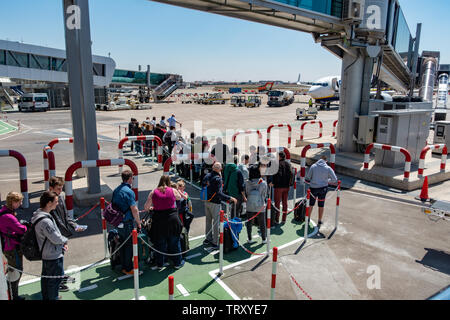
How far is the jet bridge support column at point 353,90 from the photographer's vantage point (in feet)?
49.6

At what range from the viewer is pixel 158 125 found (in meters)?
17.5

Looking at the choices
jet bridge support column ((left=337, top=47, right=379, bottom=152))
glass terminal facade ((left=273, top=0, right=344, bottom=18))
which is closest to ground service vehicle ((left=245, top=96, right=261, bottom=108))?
jet bridge support column ((left=337, top=47, right=379, bottom=152))

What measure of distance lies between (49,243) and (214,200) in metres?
3.22

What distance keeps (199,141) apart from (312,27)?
291 inches

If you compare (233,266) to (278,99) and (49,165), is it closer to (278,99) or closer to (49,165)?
(49,165)

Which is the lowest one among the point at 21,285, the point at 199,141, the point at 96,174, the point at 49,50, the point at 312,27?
the point at 21,285

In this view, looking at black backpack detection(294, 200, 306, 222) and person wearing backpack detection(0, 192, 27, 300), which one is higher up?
person wearing backpack detection(0, 192, 27, 300)

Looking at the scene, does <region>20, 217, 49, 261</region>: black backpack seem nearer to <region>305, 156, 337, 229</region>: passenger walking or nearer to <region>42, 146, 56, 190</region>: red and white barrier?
<region>42, 146, 56, 190</region>: red and white barrier

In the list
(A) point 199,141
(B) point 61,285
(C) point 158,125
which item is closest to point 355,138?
(A) point 199,141

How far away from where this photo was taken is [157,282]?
19.1 feet

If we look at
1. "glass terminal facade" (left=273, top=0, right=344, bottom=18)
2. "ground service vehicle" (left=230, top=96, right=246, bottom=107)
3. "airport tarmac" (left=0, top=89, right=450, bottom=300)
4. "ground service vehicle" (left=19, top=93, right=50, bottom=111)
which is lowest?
"airport tarmac" (left=0, top=89, right=450, bottom=300)

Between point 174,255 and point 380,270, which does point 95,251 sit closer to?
point 174,255

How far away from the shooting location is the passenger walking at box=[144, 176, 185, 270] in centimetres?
593

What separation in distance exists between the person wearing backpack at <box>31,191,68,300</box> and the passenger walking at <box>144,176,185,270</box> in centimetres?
154
